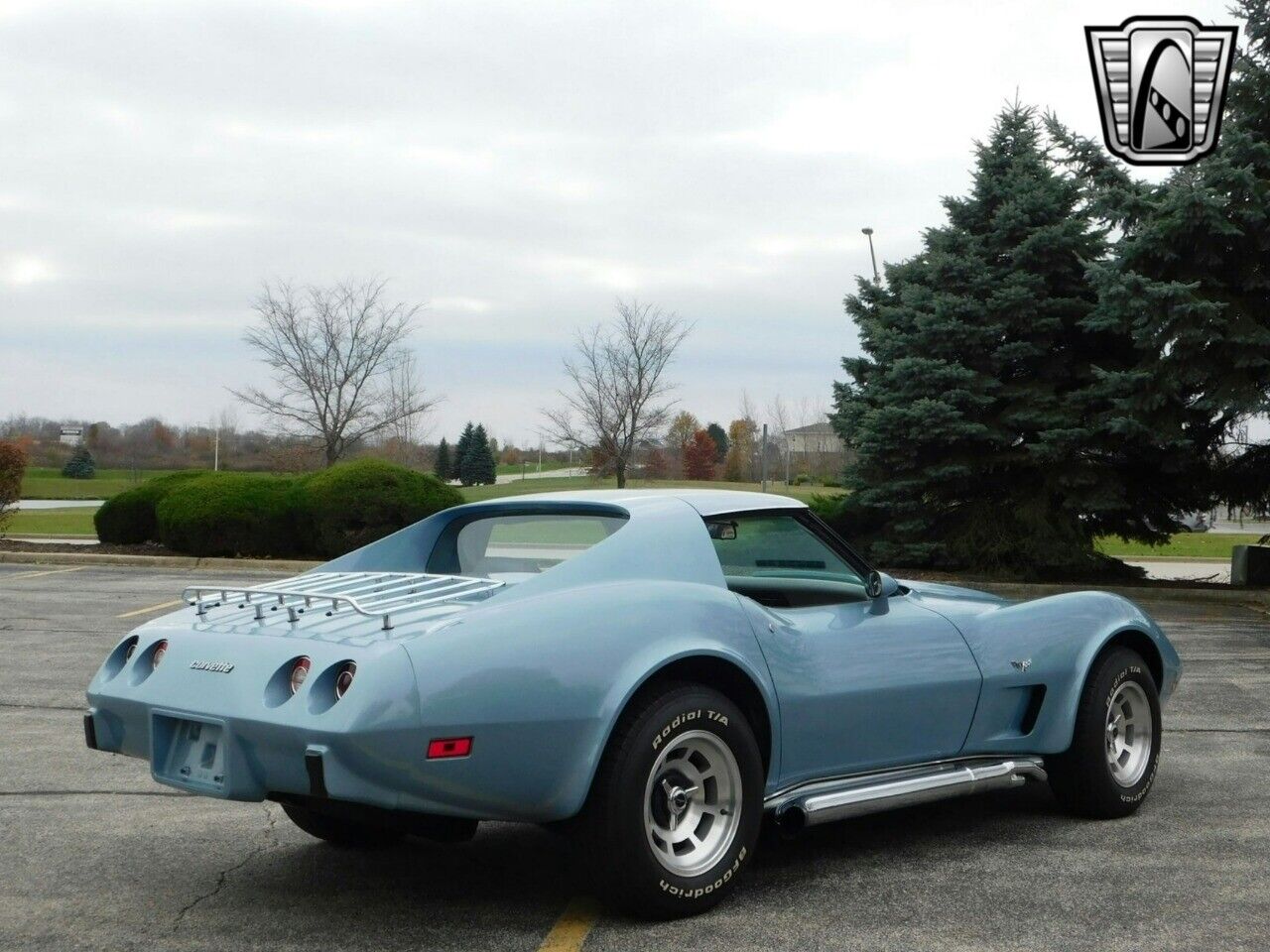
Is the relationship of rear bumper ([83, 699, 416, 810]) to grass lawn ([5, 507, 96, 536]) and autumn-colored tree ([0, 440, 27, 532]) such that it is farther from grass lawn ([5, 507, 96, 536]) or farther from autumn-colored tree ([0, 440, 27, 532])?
grass lawn ([5, 507, 96, 536])

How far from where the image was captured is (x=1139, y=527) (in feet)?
68.5

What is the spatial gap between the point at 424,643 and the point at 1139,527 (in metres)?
18.8

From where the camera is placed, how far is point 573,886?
4.86m

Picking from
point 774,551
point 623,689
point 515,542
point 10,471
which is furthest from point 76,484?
point 623,689

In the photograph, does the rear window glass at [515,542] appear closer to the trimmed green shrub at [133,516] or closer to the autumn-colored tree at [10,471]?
the trimmed green shrub at [133,516]

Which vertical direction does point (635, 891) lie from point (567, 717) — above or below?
below

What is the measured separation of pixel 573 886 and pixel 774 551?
1521 millimetres

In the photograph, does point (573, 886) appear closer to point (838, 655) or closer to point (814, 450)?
point (838, 655)

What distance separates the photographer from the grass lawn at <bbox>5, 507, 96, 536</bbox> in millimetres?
31828

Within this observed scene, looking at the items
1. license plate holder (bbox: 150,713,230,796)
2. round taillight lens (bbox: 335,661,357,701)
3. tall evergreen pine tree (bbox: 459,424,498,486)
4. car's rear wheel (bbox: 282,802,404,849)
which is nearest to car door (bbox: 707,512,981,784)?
round taillight lens (bbox: 335,661,357,701)

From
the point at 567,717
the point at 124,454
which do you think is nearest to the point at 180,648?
the point at 567,717

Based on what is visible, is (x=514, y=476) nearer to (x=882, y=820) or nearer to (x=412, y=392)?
(x=412, y=392)

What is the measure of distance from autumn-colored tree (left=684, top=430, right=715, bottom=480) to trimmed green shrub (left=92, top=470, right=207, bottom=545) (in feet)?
81.2

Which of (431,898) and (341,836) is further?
(341,836)
